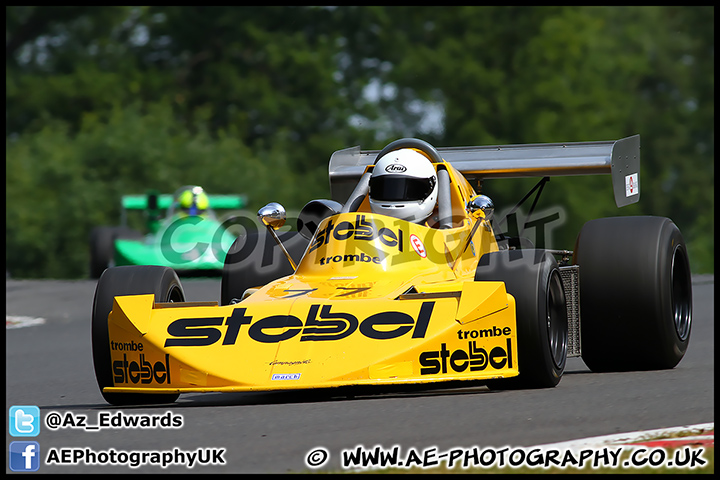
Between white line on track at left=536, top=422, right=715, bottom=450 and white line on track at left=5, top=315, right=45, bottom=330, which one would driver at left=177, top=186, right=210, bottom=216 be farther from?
white line on track at left=536, top=422, right=715, bottom=450

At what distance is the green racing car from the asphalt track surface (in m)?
12.5

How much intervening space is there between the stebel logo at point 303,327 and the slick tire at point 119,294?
1.77 feet

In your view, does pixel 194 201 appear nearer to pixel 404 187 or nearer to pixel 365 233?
pixel 404 187

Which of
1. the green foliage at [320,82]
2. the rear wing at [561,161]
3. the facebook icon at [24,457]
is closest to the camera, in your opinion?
the facebook icon at [24,457]

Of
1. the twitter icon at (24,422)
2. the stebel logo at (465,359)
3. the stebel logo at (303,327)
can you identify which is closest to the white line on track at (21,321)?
the twitter icon at (24,422)

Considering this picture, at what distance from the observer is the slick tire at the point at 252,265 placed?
960cm

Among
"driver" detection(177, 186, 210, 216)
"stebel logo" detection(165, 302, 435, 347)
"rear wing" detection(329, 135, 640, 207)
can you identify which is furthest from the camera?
"driver" detection(177, 186, 210, 216)

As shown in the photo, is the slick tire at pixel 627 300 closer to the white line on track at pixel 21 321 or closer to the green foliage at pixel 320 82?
the white line on track at pixel 21 321

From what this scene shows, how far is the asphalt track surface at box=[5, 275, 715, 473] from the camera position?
574 cm

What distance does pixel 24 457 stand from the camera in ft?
18.6

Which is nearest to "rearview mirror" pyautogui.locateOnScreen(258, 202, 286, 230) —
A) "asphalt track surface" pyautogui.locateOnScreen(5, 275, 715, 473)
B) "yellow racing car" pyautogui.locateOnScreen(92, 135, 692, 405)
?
"yellow racing car" pyautogui.locateOnScreen(92, 135, 692, 405)

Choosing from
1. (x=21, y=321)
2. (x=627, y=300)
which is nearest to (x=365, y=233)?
(x=627, y=300)
